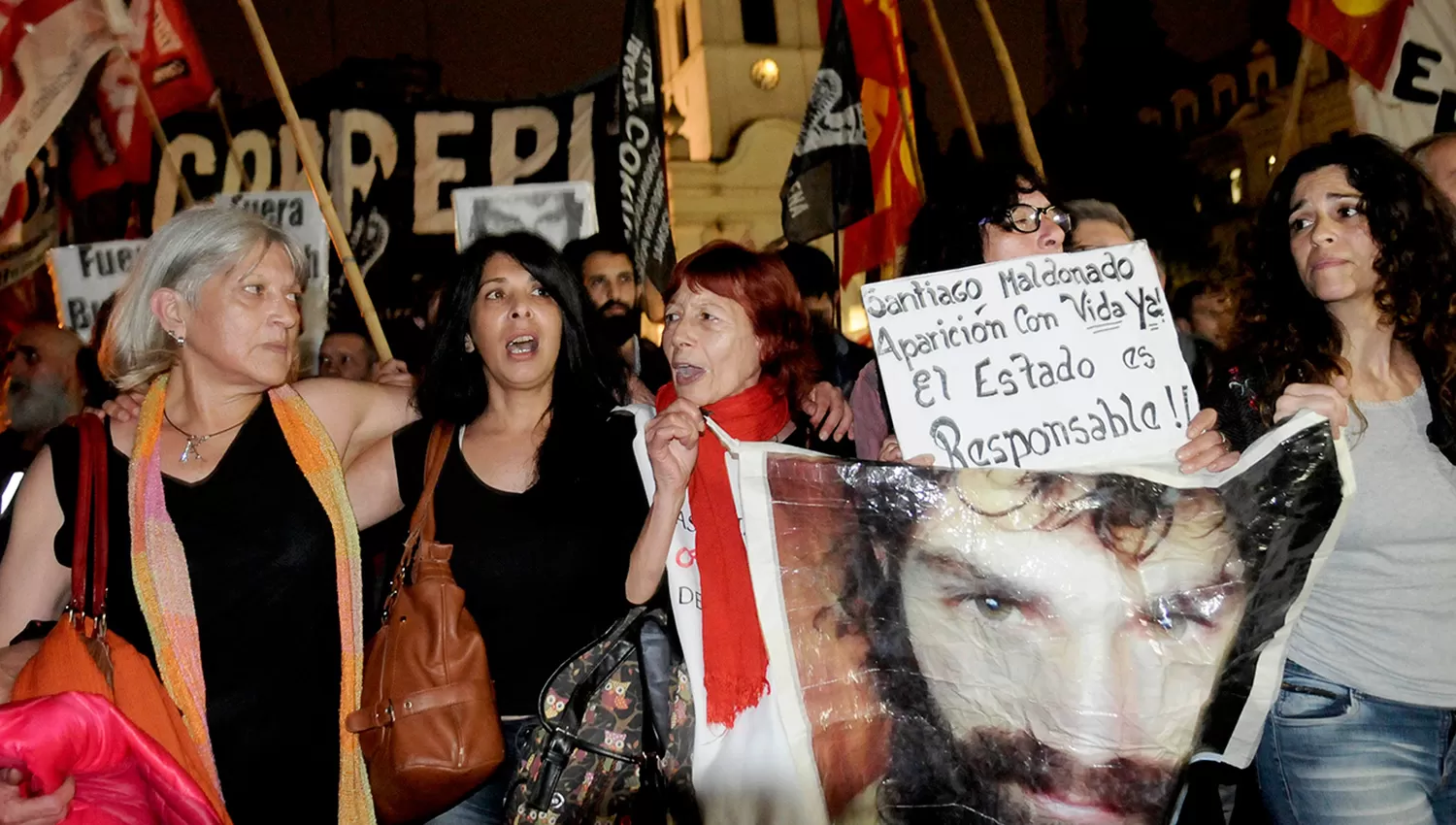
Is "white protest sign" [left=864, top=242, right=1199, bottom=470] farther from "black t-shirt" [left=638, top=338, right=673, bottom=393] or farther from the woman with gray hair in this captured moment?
"black t-shirt" [left=638, top=338, right=673, bottom=393]

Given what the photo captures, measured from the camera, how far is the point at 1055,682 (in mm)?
2170

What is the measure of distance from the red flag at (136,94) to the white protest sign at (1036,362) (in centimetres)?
536

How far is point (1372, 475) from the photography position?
95.4 inches

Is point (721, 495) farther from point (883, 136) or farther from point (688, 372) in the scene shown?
point (883, 136)

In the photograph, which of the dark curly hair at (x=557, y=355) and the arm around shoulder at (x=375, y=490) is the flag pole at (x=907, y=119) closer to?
the dark curly hair at (x=557, y=355)

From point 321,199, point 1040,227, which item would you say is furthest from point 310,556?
point 321,199

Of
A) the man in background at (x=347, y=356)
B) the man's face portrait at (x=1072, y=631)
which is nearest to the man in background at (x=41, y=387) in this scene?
the man in background at (x=347, y=356)

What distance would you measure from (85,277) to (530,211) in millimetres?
2518

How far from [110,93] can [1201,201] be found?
24805 mm

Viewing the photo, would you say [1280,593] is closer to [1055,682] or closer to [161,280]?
[1055,682]

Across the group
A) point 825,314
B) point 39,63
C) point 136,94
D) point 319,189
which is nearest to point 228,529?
point 319,189

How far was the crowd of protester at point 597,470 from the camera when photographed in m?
2.40

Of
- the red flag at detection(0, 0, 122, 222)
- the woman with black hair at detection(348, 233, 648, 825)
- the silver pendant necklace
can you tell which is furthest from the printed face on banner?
the red flag at detection(0, 0, 122, 222)

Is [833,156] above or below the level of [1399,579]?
above
